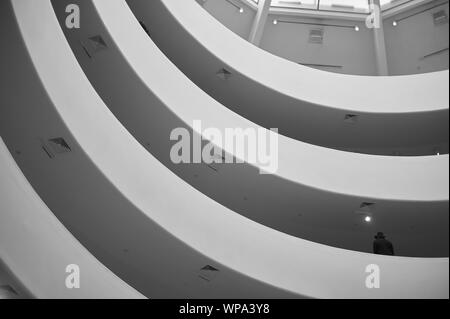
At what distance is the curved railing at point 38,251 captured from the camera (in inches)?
304

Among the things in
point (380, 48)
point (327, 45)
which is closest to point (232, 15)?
point (327, 45)

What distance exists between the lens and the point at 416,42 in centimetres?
1644

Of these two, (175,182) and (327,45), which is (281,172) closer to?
(175,182)

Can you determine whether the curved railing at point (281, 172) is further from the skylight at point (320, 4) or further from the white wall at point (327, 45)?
the skylight at point (320, 4)

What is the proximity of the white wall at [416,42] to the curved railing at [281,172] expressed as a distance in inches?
195

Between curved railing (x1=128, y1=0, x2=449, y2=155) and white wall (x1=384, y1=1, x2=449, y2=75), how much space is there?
2446 mm

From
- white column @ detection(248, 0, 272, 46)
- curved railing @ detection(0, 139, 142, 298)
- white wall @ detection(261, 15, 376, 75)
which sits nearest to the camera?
curved railing @ detection(0, 139, 142, 298)

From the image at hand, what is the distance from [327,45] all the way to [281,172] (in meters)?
7.06

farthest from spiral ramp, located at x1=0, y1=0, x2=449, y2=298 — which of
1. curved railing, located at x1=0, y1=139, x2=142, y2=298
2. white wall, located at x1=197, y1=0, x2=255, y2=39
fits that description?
white wall, located at x1=197, y1=0, x2=255, y2=39

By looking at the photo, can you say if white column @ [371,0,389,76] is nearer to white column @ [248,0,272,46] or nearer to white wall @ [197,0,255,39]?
white column @ [248,0,272,46]

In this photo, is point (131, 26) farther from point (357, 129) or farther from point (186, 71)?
point (357, 129)

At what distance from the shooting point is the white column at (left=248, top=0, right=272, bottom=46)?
1688cm

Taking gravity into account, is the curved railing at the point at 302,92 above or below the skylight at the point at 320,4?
below

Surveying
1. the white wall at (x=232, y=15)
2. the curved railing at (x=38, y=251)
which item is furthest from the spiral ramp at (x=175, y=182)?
the white wall at (x=232, y=15)
